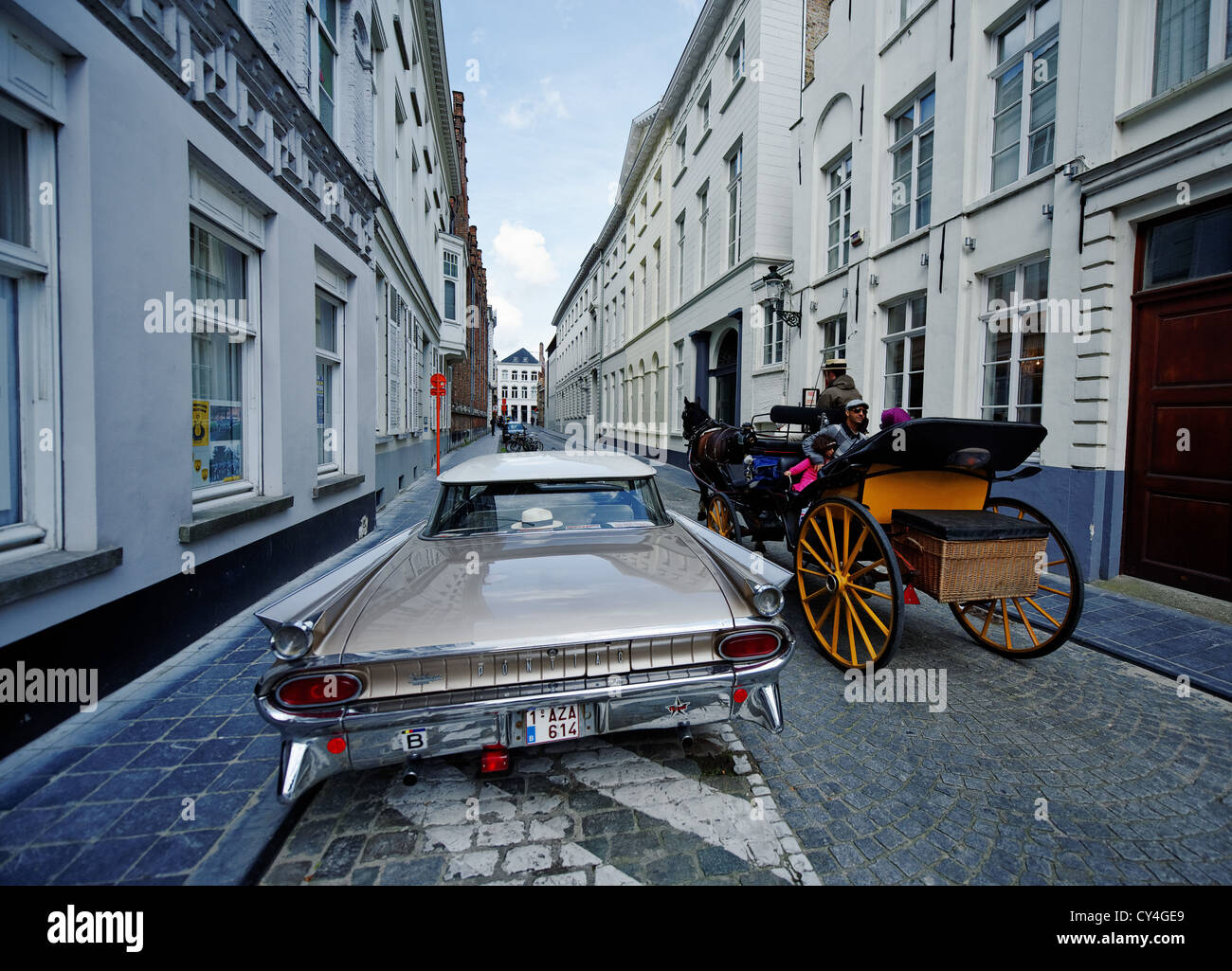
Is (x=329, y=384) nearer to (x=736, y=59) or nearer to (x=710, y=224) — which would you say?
(x=710, y=224)

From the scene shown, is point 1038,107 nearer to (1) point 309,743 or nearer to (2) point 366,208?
(2) point 366,208

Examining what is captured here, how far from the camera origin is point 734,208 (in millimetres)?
15031

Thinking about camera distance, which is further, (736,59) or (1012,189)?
(736,59)

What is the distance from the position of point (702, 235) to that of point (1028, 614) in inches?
607

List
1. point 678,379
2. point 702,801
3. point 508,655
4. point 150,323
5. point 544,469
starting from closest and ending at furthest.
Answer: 1. point 508,655
2. point 702,801
3. point 544,469
4. point 150,323
5. point 678,379

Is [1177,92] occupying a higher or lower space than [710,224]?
lower

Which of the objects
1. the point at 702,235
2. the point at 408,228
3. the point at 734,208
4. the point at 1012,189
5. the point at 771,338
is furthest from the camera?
the point at 702,235

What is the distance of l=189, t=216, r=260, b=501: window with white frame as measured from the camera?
4422 mm

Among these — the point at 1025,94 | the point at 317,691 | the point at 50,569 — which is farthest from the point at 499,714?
the point at 1025,94

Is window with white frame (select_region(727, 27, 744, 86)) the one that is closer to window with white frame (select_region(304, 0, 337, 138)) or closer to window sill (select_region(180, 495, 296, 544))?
window with white frame (select_region(304, 0, 337, 138))

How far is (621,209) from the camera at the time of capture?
2950 centimetres

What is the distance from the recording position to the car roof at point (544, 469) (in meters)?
3.19

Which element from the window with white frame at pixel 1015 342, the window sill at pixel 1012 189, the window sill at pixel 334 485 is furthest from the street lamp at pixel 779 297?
the window sill at pixel 334 485

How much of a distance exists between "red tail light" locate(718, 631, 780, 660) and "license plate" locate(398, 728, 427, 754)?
→ 109cm
